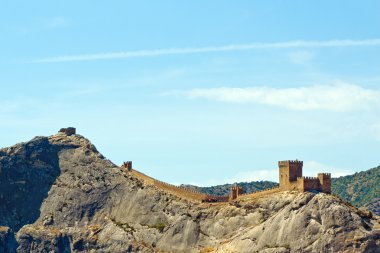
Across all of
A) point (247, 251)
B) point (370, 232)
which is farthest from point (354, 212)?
point (247, 251)

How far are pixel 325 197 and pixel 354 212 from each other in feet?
18.8

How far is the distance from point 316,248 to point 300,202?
9.83 metres

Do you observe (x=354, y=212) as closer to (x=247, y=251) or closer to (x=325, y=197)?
(x=325, y=197)

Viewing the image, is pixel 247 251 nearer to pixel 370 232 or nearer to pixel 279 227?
pixel 279 227

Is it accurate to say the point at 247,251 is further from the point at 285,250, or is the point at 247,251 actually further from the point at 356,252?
the point at 356,252

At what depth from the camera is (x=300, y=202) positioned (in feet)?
653

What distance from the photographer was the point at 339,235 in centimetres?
19325

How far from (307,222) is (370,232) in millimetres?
11102

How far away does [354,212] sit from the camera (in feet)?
649

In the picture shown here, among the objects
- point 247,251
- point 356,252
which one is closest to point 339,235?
point 356,252

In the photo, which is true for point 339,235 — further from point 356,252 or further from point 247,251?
point 247,251

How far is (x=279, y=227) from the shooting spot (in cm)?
19912

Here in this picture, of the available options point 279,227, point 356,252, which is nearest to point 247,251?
point 279,227

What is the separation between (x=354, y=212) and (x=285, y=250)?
14237mm
